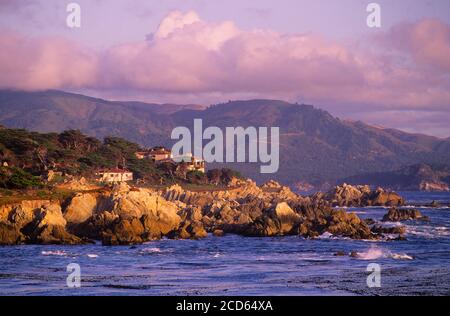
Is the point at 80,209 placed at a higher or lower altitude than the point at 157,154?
lower

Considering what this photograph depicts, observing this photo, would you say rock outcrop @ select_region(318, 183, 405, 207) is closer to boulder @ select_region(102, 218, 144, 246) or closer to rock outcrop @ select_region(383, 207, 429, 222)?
rock outcrop @ select_region(383, 207, 429, 222)

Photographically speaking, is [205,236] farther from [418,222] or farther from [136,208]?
[418,222]

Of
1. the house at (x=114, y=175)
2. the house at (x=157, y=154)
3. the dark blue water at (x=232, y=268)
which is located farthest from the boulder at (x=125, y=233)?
the house at (x=157, y=154)

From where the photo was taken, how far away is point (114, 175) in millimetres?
107375

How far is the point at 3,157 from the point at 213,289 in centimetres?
6168

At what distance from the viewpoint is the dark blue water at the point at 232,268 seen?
33.9m

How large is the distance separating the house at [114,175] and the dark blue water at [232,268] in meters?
46.3

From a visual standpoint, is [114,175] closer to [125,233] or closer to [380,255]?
[125,233]

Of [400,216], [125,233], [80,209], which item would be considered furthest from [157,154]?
[125,233]

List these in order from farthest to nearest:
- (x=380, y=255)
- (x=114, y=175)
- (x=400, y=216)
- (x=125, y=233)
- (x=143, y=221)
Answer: (x=114, y=175) → (x=400, y=216) → (x=143, y=221) → (x=125, y=233) → (x=380, y=255)

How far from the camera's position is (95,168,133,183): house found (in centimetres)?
10248

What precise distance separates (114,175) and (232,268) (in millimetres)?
67051

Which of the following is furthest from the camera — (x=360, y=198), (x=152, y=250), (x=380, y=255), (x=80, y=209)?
(x=360, y=198)
